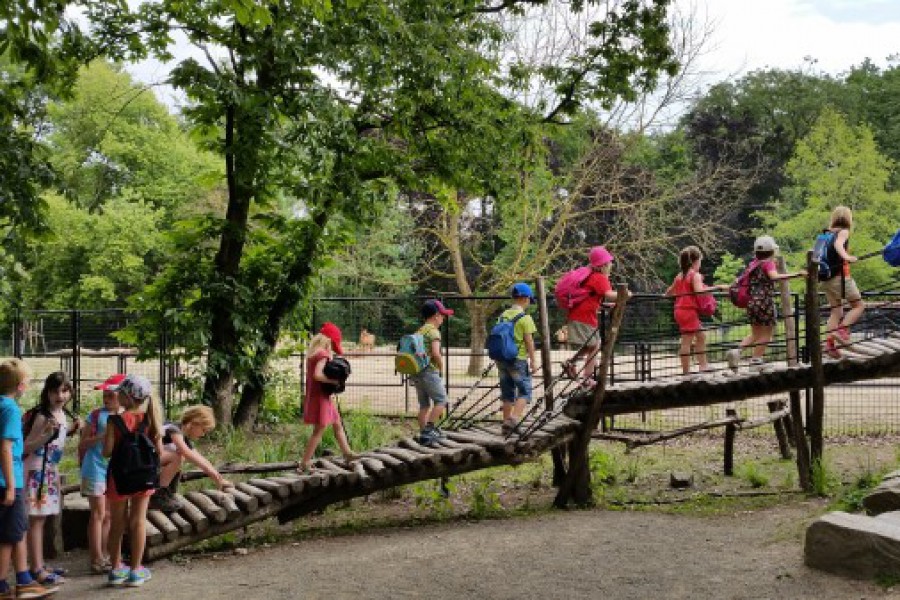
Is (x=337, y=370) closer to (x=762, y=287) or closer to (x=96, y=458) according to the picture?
(x=96, y=458)

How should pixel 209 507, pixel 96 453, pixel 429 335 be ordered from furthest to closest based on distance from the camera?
pixel 429 335 → pixel 209 507 → pixel 96 453

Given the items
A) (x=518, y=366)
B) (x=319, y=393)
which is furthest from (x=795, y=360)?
(x=319, y=393)

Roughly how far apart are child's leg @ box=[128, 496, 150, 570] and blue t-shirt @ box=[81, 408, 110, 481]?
0.30 meters

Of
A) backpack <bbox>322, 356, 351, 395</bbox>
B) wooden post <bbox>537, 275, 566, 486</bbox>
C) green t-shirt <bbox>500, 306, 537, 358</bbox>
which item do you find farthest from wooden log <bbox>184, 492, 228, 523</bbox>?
wooden post <bbox>537, 275, 566, 486</bbox>

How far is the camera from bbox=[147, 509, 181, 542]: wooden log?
740 centimetres

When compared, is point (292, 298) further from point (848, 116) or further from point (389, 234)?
point (848, 116)

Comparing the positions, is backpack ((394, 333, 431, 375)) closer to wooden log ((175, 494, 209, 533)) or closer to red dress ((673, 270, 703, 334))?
wooden log ((175, 494, 209, 533))

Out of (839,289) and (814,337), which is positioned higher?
(839,289)

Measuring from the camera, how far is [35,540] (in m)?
6.62

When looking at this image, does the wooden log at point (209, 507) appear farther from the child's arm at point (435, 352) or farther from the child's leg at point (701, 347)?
the child's leg at point (701, 347)

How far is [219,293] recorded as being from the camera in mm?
13031

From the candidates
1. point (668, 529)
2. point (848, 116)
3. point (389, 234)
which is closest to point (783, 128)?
point (848, 116)

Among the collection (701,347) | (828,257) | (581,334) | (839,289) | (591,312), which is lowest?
(701,347)

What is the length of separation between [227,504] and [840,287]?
5778mm
